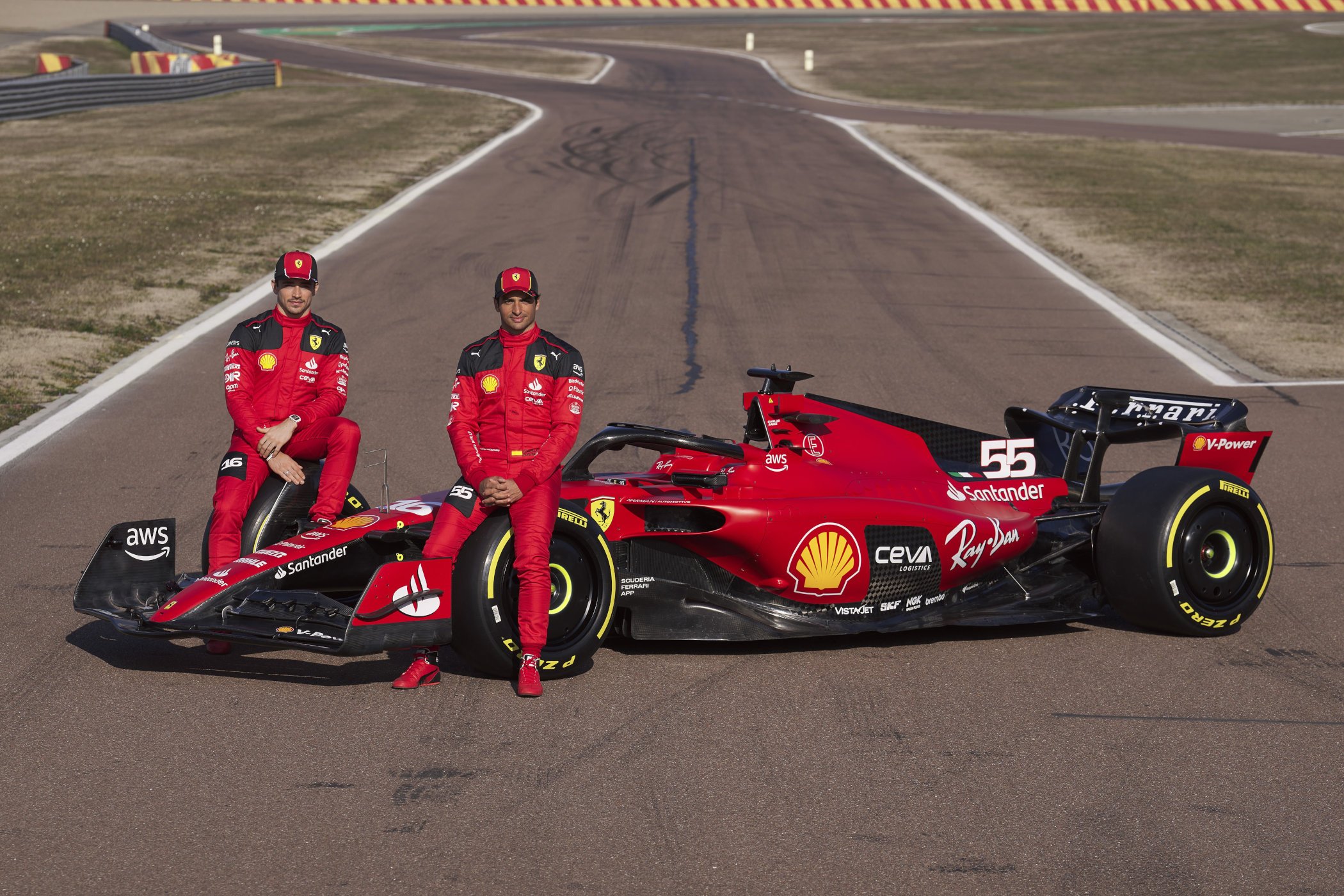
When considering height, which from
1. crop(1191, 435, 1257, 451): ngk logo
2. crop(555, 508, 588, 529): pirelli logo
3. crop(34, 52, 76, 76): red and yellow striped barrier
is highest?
crop(1191, 435, 1257, 451): ngk logo

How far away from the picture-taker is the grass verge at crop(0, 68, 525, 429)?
1431 centimetres

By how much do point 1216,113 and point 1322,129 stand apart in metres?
4.66

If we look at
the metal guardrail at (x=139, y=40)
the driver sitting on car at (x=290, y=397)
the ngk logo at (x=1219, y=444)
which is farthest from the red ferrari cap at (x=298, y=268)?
the metal guardrail at (x=139, y=40)

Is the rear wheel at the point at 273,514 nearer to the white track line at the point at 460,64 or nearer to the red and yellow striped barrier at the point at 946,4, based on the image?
the white track line at the point at 460,64

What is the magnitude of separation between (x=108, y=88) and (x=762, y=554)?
3505 centimetres

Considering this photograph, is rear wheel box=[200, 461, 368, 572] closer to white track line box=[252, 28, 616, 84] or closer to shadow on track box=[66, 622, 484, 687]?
shadow on track box=[66, 622, 484, 687]

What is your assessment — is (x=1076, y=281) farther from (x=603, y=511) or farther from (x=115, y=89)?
(x=115, y=89)

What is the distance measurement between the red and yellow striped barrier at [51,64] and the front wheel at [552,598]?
45.2m

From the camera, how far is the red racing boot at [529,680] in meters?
6.24

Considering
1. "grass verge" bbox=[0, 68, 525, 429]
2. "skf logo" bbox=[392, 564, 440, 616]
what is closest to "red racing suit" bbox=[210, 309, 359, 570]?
"skf logo" bbox=[392, 564, 440, 616]

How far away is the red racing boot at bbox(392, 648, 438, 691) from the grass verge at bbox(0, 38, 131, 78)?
146 ft

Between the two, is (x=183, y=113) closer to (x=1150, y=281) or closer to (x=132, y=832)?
(x=1150, y=281)

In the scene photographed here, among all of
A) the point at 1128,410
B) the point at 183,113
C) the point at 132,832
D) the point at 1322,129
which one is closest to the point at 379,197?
the point at 183,113

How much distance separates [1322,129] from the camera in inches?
1543
